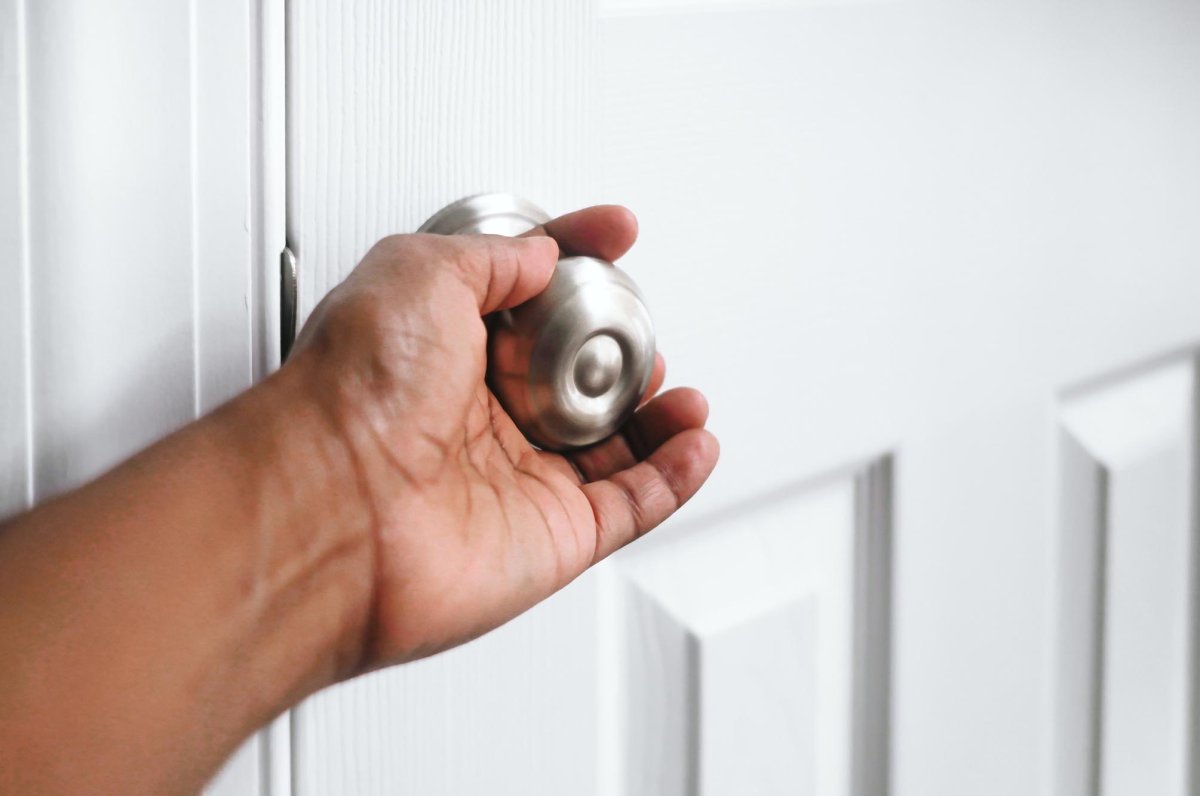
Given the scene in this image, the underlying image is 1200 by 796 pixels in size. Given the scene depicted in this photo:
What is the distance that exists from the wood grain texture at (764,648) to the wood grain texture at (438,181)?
5cm

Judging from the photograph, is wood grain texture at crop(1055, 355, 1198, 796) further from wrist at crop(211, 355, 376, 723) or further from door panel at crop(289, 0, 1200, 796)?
wrist at crop(211, 355, 376, 723)

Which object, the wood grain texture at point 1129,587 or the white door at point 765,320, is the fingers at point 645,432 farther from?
the wood grain texture at point 1129,587

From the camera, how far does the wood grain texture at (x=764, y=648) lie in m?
0.46

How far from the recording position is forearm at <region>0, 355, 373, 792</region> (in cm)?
27

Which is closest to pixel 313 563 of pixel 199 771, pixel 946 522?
pixel 199 771

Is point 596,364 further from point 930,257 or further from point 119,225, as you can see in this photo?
point 930,257

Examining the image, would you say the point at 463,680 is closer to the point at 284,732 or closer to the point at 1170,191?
the point at 284,732

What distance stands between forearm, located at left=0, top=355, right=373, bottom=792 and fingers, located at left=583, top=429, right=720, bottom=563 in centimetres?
9

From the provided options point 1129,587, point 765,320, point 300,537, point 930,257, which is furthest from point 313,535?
point 1129,587

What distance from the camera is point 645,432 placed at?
1.33 ft

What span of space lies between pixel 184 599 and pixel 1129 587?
58 centimetres

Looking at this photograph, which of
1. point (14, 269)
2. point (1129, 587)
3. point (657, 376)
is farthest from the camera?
point (1129, 587)

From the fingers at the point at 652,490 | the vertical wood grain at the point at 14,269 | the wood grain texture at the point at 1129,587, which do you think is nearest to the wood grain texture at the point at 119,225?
the vertical wood grain at the point at 14,269

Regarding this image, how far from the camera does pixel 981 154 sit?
0.54 meters
